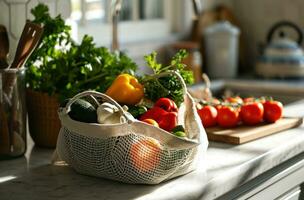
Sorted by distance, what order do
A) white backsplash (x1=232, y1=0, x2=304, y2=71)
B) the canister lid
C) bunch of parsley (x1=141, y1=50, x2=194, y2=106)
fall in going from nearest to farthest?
1. bunch of parsley (x1=141, y1=50, x2=194, y2=106)
2. the canister lid
3. white backsplash (x1=232, y1=0, x2=304, y2=71)

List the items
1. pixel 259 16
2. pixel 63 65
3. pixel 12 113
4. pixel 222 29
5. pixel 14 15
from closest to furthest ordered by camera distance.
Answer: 1. pixel 12 113
2. pixel 63 65
3. pixel 14 15
4. pixel 222 29
5. pixel 259 16

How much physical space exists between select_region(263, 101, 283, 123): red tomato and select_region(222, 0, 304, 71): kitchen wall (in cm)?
165

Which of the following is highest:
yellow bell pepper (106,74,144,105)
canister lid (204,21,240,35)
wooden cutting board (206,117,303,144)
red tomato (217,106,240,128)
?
canister lid (204,21,240,35)

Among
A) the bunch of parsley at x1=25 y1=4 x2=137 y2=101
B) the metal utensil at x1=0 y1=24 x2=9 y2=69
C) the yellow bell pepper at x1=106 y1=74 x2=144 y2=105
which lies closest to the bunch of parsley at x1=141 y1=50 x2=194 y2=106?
the yellow bell pepper at x1=106 y1=74 x2=144 y2=105

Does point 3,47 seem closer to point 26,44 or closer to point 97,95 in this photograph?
point 26,44

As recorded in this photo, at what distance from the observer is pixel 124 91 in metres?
1.60

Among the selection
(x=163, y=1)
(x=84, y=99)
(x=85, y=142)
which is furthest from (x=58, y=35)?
(x=163, y=1)

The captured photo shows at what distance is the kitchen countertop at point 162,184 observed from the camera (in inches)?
53.0

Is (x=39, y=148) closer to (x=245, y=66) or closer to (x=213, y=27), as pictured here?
(x=213, y=27)

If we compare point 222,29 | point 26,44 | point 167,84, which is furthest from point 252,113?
point 222,29

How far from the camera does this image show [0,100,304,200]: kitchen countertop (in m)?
1.35

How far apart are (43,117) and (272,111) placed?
27.0 inches

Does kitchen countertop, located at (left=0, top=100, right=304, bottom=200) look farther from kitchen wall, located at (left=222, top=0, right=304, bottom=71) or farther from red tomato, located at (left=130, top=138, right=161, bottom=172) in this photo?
kitchen wall, located at (left=222, top=0, right=304, bottom=71)

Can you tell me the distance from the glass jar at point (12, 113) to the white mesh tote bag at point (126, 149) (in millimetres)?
206
